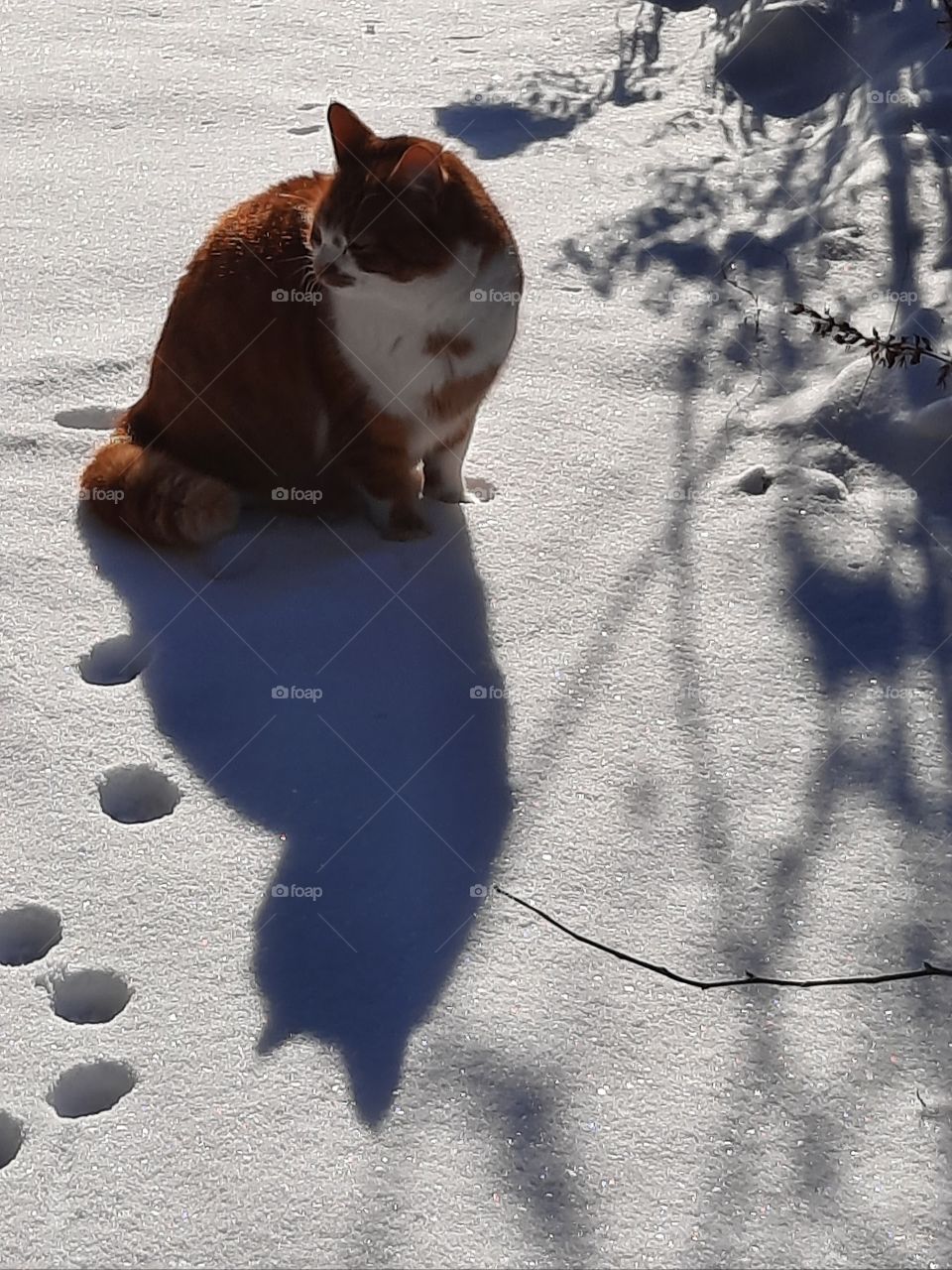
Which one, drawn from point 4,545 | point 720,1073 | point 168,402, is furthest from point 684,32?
point 720,1073

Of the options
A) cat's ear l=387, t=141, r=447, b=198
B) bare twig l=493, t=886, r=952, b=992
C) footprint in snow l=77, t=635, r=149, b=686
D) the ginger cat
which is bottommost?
footprint in snow l=77, t=635, r=149, b=686

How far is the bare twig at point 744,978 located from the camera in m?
1.87

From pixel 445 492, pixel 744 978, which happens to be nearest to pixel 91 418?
pixel 445 492

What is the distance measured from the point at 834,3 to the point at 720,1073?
4086mm

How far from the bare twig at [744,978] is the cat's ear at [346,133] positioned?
1458 millimetres

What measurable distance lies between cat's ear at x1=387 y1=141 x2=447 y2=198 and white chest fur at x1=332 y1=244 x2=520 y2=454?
0.16m

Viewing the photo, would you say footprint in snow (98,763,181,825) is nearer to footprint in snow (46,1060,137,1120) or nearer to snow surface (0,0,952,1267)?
snow surface (0,0,952,1267)

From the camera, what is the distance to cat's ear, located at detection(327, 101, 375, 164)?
262 centimetres

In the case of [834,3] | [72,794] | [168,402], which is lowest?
[72,794]

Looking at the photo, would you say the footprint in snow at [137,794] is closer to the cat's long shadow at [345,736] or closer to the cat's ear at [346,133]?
the cat's long shadow at [345,736]

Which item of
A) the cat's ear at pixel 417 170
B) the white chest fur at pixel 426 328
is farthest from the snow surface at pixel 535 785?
the cat's ear at pixel 417 170

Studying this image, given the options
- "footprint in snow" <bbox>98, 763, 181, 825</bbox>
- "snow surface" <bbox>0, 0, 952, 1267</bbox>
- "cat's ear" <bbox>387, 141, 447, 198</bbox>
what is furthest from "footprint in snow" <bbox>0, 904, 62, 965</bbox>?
"cat's ear" <bbox>387, 141, 447, 198</bbox>

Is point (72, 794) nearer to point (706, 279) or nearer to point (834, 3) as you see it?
point (706, 279)

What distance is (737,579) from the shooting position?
279cm
